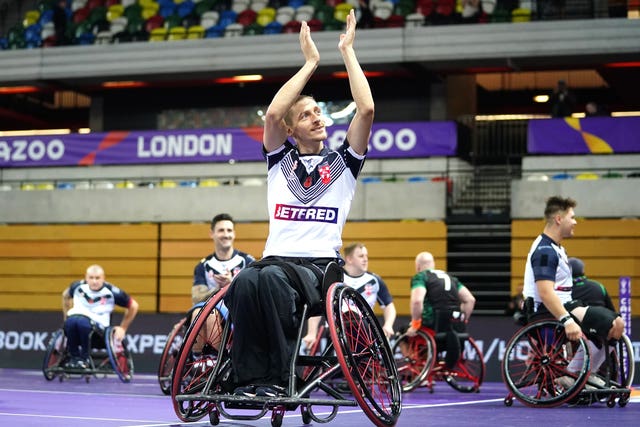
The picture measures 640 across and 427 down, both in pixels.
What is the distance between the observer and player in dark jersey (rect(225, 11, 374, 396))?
496cm

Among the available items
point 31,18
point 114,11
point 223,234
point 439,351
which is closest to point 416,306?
point 439,351

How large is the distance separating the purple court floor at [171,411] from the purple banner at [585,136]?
8501 mm

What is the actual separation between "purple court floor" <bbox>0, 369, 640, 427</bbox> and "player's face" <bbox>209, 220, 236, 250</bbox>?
4.56ft

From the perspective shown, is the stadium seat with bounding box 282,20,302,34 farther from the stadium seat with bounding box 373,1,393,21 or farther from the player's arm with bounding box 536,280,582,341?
the player's arm with bounding box 536,280,582,341

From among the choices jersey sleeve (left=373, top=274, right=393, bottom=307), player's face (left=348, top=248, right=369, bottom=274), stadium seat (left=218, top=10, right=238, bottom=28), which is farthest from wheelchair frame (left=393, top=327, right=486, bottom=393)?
stadium seat (left=218, top=10, right=238, bottom=28)

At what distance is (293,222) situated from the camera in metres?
5.22

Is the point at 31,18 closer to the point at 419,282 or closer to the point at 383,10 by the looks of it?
the point at 383,10

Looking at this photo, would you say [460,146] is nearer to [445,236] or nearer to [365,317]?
[445,236]

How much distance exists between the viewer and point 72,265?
815 inches

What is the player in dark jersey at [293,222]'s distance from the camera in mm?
4965

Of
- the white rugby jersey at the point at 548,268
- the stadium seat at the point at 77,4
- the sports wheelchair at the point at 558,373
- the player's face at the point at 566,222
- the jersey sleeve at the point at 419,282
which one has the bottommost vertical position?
the sports wheelchair at the point at 558,373

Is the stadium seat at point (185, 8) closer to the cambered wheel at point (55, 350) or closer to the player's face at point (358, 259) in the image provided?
the cambered wheel at point (55, 350)

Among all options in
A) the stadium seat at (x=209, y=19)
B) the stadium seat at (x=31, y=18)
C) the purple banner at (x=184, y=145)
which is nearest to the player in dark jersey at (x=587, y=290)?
the purple banner at (x=184, y=145)

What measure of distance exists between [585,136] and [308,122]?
14.3 metres
